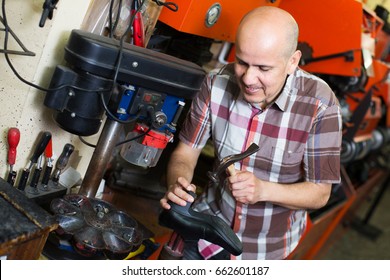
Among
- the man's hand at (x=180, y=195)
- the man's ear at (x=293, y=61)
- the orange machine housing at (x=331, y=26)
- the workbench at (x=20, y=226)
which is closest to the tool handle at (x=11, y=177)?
the workbench at (x=20, y=226)

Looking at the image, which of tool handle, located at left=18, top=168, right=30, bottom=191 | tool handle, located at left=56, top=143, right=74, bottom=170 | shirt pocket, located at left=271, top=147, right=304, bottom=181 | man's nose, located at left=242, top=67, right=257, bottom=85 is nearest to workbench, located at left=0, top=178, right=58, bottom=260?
tool handle, located at left=18, top=168, right=30, bottom=191

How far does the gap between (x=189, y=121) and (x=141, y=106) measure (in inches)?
13.1

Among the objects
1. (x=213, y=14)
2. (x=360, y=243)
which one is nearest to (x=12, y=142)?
(x=213, y=14)

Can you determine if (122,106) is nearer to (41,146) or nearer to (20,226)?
(41,146)

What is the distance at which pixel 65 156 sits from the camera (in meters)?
1.33

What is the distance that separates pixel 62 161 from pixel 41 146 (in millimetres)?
110

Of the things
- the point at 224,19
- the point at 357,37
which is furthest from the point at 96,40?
the point at 357,37

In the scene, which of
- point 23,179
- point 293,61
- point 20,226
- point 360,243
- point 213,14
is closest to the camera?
point 20,226

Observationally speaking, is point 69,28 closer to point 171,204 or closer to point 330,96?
point 171,204

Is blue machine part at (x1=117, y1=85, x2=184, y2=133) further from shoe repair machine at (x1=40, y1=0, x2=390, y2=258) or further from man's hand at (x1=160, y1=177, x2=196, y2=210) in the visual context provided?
man's hand at (x1=160, y1=177, x2=196, y2=210)

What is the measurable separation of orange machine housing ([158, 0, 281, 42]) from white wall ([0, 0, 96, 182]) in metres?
0.27

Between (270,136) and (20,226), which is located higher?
(270,136)

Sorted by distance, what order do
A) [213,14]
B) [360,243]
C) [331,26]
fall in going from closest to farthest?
[213,14] → [331,26] → [360,243]

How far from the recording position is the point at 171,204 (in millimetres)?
1128
